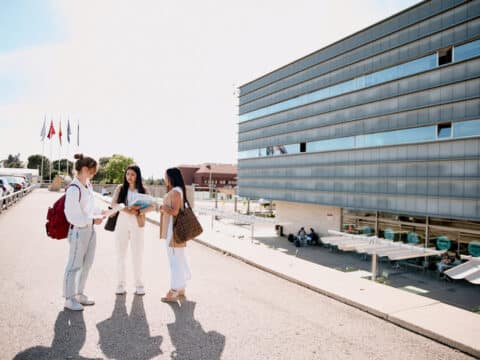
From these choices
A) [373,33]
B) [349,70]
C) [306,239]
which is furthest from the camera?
[306,239]

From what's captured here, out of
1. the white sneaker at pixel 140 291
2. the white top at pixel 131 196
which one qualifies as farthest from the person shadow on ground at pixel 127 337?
the white top at pixel 131 196

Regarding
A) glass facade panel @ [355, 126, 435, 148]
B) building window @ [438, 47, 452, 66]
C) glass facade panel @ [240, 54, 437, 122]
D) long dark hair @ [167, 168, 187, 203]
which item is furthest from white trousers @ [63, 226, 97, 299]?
glass facade panel @ [240, 54, 437, 122]

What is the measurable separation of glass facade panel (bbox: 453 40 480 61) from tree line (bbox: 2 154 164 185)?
2081 inches

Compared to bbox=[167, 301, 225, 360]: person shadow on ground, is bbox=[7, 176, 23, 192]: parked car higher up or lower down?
higher up

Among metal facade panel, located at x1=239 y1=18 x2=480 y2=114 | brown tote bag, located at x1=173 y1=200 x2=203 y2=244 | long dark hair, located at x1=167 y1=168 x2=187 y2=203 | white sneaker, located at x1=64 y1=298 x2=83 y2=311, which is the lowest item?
white sneaker, located at x1=64 y1=298 x2=83 y2=311

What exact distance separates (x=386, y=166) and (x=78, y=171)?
19113mm

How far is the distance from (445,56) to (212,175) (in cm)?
7297

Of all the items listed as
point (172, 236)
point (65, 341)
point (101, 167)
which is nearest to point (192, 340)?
point (65, 341)

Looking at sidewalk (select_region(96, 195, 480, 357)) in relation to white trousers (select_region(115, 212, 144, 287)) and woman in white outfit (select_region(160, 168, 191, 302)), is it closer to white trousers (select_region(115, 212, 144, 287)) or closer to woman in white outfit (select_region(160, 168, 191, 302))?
woman in white outfit (select_region(160, 168, 191, 302))

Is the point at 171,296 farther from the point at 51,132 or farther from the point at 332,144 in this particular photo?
the point at 51,132

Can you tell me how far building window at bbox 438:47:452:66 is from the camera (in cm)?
1705

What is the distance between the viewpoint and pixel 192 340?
12.2 ft

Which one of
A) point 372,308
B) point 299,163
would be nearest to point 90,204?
point 372,308

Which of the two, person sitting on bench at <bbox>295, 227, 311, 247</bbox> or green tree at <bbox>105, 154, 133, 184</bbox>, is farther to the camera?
green tree at <bbox>105, 154, 133, 184</bbox>
